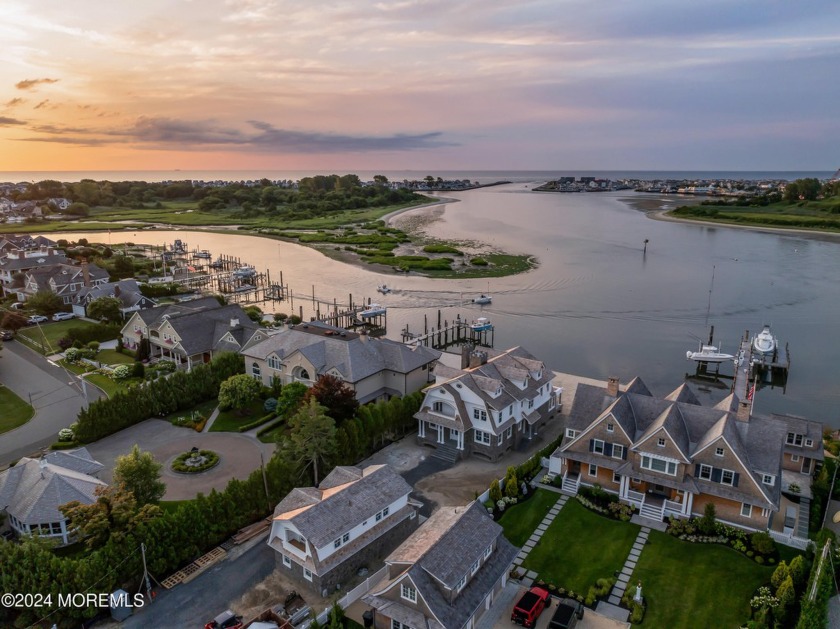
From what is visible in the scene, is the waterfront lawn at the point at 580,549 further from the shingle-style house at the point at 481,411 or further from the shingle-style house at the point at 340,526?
the shingle-style house at the point at 481,411

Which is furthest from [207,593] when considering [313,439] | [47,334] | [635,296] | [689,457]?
[635,296]

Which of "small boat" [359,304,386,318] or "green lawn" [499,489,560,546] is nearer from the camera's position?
"green lawn" [499,489,560,546]

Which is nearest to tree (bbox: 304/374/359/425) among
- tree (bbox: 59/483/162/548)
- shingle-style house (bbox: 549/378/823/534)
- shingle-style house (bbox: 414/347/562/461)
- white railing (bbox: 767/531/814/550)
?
shingle-style house (bbox: 414/347/562/461)

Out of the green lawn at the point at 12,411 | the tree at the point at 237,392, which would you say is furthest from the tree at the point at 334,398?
the green lawn at the point at 12,411

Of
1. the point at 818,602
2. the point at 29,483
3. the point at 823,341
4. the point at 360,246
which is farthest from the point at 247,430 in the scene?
the point at 360,246

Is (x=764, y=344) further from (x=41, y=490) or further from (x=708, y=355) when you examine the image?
(x=41, y=490)

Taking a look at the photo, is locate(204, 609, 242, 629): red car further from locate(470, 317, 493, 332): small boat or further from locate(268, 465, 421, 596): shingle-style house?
locate(470, 317, 493, 332): small boat
